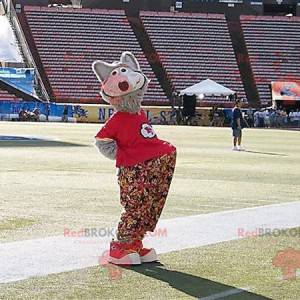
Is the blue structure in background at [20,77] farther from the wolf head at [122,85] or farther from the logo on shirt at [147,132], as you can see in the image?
the logo on shirt at [147,132]

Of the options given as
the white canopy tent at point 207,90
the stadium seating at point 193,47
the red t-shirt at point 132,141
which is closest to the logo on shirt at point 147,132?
the red t-shirt at point 132,141

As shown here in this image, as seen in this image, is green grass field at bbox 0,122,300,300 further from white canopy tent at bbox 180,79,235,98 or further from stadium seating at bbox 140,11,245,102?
stadium seating at bbox 140,11,245,102

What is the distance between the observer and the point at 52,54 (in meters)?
59.4

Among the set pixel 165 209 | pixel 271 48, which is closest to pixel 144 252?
pixel 165 209

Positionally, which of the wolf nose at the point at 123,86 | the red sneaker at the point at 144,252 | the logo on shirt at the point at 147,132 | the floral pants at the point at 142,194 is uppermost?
the wolf nose at the point at 123,86

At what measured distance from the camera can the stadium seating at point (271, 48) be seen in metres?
60.7

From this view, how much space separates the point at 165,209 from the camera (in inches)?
457

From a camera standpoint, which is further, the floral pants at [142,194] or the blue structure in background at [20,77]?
the blue structure in background at [20,77]

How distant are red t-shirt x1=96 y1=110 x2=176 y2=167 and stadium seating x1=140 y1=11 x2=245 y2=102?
5118cm

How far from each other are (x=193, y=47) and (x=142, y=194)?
5518 centimetres

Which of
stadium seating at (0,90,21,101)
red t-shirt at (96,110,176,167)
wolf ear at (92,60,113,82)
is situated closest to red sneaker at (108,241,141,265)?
red t-shirt at (96,110,176,167)

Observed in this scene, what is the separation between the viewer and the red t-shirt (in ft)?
25.3

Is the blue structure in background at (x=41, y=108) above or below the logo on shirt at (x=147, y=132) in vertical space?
below

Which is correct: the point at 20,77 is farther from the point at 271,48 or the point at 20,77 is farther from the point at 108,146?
the point at 108,146
